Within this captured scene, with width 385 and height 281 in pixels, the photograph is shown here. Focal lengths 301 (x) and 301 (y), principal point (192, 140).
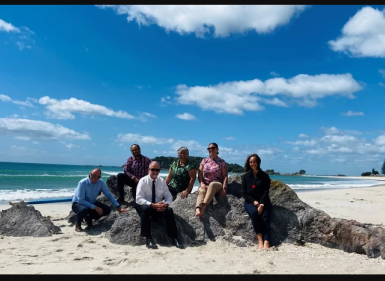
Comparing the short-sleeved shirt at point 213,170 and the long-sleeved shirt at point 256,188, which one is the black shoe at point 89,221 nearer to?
the short-sleeved shirt at point 213,170

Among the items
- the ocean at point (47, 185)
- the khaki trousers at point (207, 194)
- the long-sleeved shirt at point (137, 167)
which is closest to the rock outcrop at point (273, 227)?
the khaki trousers at point (207, 194)

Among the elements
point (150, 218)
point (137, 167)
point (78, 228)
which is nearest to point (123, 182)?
point (137, 167)

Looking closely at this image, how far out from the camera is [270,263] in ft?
14.7

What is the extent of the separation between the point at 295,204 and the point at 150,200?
2.94 m

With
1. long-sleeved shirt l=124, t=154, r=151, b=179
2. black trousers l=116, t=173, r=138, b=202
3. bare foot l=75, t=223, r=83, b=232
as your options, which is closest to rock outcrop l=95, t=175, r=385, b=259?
bare foot l=75, t=223, r=83, b=232

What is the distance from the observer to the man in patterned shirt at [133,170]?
7469 mm

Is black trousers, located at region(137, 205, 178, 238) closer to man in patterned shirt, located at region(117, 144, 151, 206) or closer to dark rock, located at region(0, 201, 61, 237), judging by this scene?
man in patterned shirt, located at region(117, 144, 151, 206)

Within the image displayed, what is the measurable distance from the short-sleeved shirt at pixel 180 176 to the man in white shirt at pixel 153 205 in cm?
96

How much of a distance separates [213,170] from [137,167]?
2130mm

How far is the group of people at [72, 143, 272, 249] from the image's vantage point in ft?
18.0
